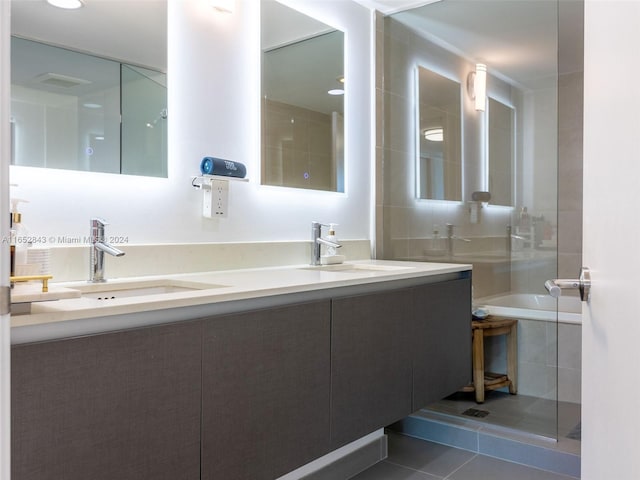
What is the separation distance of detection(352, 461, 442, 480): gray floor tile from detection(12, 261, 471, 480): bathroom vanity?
0.38m

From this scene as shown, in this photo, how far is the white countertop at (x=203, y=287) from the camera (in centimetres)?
99

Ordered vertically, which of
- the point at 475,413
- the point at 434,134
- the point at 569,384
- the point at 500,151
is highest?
the point at 434,134

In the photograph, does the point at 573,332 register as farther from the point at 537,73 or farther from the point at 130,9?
the point at 130,9

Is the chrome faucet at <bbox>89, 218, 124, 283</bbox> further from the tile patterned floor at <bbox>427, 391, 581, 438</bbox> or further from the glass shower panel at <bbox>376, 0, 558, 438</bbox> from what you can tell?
the tile patterned floor at <bbox>427, 391, 581, 438</bbox>

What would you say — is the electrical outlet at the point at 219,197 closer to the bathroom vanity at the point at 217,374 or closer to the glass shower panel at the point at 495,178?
the bathroom vanity at the point at 217,374

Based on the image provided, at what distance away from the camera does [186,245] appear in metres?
1.85

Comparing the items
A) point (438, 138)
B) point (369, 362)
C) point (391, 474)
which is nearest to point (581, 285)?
point (369, 362)

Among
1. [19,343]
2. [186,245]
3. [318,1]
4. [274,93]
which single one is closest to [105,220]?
[186,245]

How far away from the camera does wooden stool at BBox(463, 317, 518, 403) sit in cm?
254

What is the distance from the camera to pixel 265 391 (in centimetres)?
137

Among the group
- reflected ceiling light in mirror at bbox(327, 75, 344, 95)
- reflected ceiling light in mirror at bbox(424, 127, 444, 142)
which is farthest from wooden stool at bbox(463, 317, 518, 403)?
reflected ceiling light in mirror at bbox(327, 75, 344, 95)

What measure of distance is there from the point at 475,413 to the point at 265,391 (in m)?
1.54

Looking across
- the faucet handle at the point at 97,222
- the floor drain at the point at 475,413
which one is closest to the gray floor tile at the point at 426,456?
the floor drain at the point at 475,413

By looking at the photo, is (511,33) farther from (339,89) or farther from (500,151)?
(339,89)
